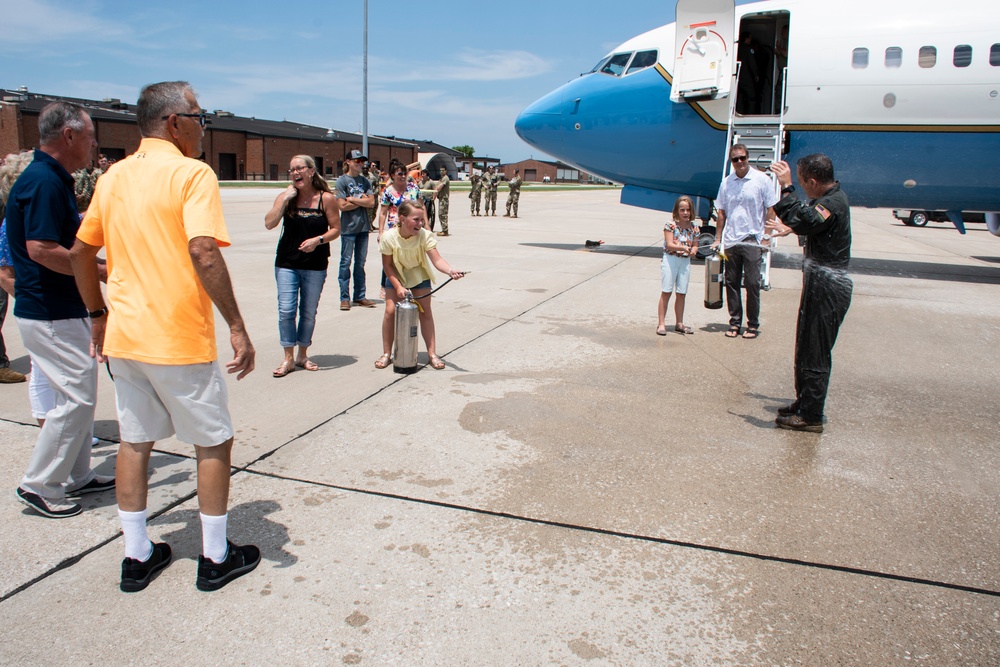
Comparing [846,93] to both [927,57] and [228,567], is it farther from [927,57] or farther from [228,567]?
[228,567]

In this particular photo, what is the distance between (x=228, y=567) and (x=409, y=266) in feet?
11.7

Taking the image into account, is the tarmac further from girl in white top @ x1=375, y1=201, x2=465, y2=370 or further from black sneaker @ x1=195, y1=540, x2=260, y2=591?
girl in white top @ x1=375, y1=201, x2=465, y2=370

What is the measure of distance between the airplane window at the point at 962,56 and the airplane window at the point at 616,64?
5.31 metres

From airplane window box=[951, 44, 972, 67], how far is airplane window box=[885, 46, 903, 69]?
0.76 m

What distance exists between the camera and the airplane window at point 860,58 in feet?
38.8

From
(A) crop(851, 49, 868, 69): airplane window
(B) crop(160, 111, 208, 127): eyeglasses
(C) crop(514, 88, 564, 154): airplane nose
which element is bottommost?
(B) crop(160, 111, 208, 127): eyeglasses

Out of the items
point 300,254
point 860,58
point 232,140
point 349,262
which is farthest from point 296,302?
point 232,140

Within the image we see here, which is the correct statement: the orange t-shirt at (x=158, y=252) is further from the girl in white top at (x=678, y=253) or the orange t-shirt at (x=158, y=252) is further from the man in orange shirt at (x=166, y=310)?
the girl in white top at (x=678, y=253)

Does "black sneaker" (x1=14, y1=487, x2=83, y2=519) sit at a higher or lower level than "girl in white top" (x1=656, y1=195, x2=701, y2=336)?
lower

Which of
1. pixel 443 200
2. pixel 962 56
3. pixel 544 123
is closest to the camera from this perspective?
pixel 962 56

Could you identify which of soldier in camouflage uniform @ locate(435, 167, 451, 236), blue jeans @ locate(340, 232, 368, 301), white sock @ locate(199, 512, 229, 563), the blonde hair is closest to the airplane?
soldier in camouflage uniform @ locate(435, 167, 451, 236)

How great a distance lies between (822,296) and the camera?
501 centimetres

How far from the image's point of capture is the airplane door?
1201 cm

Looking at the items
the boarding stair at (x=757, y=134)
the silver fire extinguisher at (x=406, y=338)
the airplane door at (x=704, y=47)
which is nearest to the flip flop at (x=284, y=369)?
the silver fire extinguisher at (x=406, y=338)
